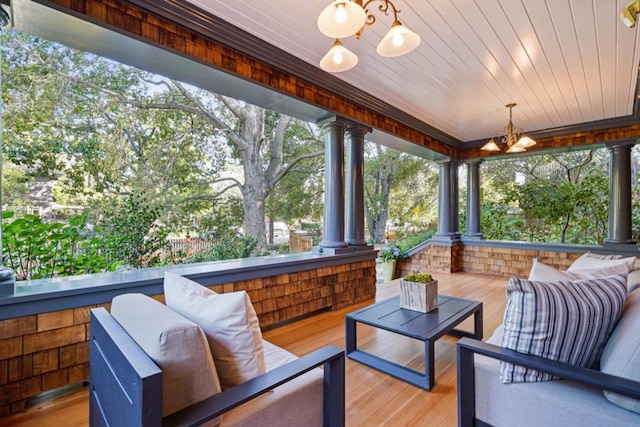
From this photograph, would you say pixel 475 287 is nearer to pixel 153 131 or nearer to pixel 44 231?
pixel 44 231

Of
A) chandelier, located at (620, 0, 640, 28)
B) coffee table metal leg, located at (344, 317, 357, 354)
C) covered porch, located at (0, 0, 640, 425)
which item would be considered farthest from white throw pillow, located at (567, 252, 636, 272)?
coffee table metal leg, located at (344, 317, 357, 354)

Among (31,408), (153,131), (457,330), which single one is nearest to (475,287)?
(457,330)

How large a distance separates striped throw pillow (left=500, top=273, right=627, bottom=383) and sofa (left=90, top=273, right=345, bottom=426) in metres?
0.77

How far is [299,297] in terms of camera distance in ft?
10.9

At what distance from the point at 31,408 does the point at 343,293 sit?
289cm

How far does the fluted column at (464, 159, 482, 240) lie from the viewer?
6434 millimetres

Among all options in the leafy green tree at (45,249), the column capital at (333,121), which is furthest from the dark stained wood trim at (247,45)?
the leafy green tree at (45,249)

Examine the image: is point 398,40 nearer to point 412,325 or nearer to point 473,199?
point 412,325

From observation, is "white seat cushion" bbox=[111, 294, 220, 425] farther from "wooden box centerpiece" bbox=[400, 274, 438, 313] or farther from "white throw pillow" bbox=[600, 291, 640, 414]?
"wooden box centerpiece" bbox=[400, 274, 438, 313]

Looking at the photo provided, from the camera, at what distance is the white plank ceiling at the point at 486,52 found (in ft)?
7.42

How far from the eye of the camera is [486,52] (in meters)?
2.87

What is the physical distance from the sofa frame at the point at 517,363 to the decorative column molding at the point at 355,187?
2645 mm

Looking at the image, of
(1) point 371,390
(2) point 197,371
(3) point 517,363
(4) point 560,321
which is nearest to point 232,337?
(2) point 197,371

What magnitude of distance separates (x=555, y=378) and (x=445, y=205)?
215 inches
